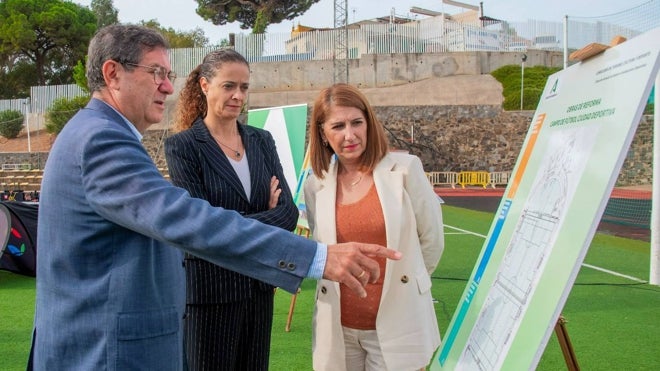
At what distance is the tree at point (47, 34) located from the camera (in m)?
39.0

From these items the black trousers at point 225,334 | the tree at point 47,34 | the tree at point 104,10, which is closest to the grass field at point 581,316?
the black trousers at point 225,334

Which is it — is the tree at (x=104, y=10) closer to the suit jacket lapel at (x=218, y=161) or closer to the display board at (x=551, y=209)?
the suit jacket lapel at (x=218, y=161)

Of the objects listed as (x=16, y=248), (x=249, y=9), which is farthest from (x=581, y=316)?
(x=249, y=9)

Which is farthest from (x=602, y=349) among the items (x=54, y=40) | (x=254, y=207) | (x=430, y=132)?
(x=54, y=40)

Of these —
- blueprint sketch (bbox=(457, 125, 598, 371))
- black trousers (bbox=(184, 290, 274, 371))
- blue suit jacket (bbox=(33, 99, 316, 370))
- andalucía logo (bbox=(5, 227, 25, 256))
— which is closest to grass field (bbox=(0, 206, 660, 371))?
andalucía logo (bbox=(5, 227, 25, 256))

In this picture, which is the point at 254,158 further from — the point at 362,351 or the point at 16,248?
the point at 16,248

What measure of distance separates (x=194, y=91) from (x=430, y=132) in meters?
25.4

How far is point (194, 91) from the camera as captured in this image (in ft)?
9.29

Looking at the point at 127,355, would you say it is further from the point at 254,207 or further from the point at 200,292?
the point at 254,207

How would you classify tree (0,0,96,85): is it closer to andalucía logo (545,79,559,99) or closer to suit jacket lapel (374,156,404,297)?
suit jacket lapel (374,156,404,297)

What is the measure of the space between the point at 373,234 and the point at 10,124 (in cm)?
3080

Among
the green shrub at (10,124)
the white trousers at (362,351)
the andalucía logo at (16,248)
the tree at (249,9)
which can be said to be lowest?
the andalucía logo at (16,248)

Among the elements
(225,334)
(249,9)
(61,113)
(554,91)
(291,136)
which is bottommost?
(225,334)

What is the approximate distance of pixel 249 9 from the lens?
47781mm
